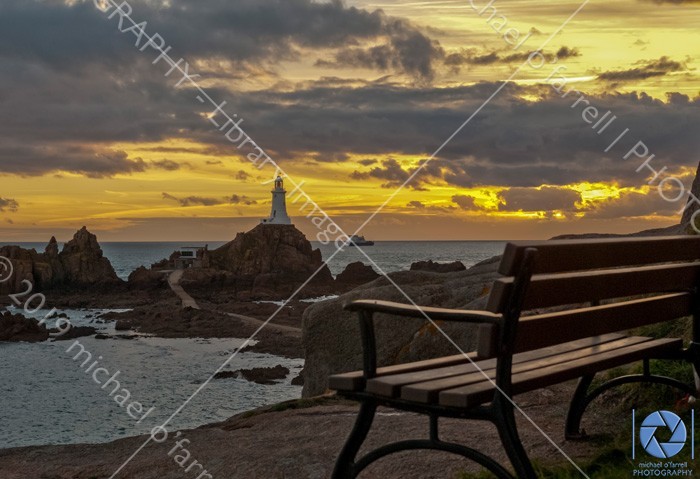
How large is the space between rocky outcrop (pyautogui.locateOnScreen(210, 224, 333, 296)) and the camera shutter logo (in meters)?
73.3

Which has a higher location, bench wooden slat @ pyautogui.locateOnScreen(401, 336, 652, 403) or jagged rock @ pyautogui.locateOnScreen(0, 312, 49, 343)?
bench wooden slat @ pyautogui.locateOnScreen(401, 336, 652, 403)

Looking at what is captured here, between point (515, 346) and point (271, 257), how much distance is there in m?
82.1

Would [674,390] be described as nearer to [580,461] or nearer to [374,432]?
[580,461]

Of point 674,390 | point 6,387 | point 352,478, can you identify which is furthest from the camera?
point 6,387

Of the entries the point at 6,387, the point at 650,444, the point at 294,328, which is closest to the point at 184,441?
the point at 650,444

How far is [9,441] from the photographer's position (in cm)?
2411

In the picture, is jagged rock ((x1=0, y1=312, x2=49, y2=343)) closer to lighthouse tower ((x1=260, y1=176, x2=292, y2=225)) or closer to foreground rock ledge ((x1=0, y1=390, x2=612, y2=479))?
lighthouse tower ((x1=260, y1=176, x2=292, y2=225))

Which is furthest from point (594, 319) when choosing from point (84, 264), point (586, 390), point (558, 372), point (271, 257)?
point (84, 264)

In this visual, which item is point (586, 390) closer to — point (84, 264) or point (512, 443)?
point (512, 443)

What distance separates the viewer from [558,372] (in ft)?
14.2

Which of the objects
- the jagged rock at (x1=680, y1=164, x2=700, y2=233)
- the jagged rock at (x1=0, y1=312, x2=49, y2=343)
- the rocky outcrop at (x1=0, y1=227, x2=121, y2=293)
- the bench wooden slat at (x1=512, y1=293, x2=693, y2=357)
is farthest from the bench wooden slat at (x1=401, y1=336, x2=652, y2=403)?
the rocky outcrop at (x1=0, y1=227, x2=121, y2=293)

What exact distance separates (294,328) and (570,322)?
146 feet

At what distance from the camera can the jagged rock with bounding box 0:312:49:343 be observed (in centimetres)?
5262

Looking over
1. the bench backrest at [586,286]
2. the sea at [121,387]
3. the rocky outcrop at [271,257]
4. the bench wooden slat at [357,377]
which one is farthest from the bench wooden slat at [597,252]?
the rocky outcrop at [271,257]
